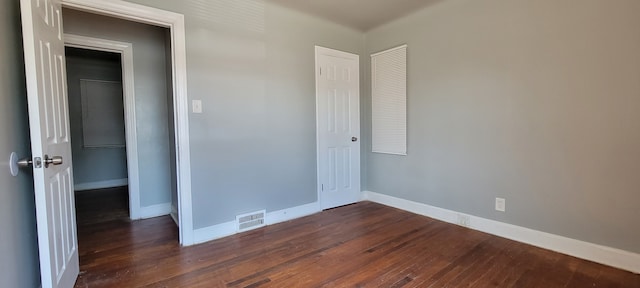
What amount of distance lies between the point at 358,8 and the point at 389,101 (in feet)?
3.85

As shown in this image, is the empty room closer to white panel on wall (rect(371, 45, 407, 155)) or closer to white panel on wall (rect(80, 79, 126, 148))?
white panel on wall (rect(371, 45, 407, 155))

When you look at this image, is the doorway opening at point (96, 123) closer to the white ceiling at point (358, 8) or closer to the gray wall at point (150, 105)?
the gray wall at point (150, 105)

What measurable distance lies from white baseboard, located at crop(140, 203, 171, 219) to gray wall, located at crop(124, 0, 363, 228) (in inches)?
49.2

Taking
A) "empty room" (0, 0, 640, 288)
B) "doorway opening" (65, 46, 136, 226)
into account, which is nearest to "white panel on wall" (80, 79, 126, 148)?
"doorway opening" (65, 46, 136, 226)

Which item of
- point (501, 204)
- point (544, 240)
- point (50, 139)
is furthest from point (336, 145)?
point (50, 139)

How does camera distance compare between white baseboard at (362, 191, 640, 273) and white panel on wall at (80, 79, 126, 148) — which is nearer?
white baseboard at (362, 191, 640, 273)

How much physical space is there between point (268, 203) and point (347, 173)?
121cm

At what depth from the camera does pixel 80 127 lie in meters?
5.26

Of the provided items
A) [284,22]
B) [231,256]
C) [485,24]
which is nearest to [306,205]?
[231,256]

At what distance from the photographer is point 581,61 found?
2.22 m

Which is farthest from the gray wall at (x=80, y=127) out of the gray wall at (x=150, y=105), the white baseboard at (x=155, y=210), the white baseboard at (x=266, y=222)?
the white baseboard at (x=266, y=222)

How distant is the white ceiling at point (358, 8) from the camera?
2.98m

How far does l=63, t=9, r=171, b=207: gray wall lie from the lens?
337 cm

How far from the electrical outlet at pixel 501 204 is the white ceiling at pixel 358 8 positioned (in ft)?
6.84
